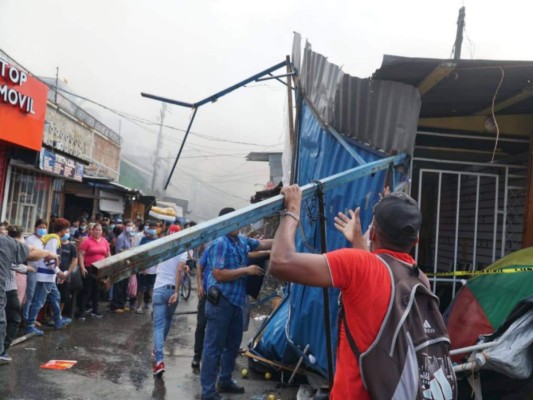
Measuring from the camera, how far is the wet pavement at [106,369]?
535cm

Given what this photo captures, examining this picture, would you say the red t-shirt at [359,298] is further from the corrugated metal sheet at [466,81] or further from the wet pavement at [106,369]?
the wet pavement at [106,369]

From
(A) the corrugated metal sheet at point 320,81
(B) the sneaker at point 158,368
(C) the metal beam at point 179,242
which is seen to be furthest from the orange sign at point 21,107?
(C) the metal beam at point 179,242

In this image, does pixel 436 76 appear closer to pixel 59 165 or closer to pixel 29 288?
pixel 29 288

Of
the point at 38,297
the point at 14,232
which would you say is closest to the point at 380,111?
the point at 14,232

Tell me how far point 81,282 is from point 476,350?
7.45m

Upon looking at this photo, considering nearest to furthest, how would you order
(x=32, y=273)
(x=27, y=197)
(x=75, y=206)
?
(x=32, y=273) → (x=27, y=197) → (x=75, y=206)

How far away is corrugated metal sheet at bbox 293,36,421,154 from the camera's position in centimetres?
451

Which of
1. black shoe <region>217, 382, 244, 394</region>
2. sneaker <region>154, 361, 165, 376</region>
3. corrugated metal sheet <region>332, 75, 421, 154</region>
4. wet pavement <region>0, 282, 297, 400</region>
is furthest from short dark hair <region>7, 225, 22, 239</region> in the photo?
corrugated metal sheet <region>332, 75, 421, 154</region>

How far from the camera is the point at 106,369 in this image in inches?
245

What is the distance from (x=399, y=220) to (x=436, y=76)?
2789 mm

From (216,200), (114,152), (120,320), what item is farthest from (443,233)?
(216,200)

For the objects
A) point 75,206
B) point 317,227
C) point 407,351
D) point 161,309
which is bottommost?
point 161,309

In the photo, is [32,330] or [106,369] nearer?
[106,369]

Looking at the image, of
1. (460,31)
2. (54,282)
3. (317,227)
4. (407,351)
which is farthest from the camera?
(460,31)
